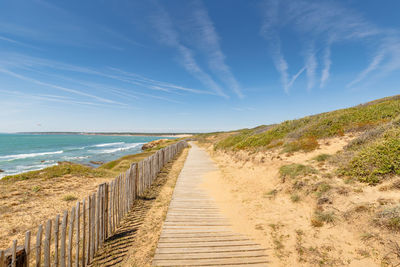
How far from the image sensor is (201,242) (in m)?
4.51

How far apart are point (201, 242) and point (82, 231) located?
2824mm

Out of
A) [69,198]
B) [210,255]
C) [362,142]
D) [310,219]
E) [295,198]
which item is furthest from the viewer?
[362,142]

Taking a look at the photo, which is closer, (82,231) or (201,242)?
(82,231)

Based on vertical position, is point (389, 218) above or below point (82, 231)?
above

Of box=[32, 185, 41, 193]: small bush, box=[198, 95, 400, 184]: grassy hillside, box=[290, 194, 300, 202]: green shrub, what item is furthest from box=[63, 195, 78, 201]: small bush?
box=[198, 95, 400, 184]: grassy hillside

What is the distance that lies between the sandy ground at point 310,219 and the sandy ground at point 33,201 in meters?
6.34

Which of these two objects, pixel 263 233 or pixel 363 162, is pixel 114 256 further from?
pixel 363 162

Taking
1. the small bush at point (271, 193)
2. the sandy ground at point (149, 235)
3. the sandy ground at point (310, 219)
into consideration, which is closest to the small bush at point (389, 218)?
the sandy ground at point (310, 219)

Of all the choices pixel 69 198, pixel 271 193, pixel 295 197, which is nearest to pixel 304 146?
pixel 271 193

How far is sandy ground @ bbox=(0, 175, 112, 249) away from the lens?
573 centimetres

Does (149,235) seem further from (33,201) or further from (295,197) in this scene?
(33,201)

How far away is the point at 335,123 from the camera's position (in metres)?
15.2

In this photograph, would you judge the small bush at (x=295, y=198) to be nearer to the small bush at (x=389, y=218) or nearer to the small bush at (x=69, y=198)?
the small bush at (x=389, y=218)

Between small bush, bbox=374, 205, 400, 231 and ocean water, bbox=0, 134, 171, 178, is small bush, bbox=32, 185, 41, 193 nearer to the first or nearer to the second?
small bush, bbox=374, 205, 400, 231
